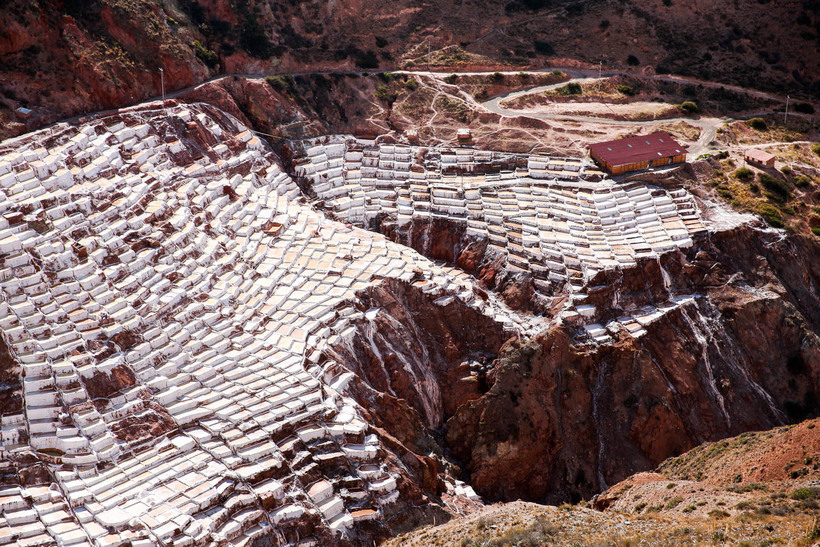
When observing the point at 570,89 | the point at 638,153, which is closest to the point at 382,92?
the point at 570,89

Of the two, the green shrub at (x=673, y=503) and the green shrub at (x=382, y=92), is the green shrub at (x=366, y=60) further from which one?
the green shrub at (x=673, y=503)

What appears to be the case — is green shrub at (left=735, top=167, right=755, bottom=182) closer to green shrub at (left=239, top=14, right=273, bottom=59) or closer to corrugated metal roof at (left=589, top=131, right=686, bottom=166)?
corrugated metal roof at (left=589, top=131, right=686, bottom=166)

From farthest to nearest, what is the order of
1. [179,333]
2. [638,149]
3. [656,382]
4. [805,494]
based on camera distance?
[638,149]
[656,382]
[179,333]
[805,494]

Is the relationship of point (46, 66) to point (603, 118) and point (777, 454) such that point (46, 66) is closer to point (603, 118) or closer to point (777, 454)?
point (603, 118)

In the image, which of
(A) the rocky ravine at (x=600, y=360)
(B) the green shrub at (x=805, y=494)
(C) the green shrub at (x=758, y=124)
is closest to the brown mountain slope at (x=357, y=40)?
(C) the green shrub at (x=758, y=124)

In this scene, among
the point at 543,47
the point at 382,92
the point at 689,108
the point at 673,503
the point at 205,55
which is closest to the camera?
the point at 673,503

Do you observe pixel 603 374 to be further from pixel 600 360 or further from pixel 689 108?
pixel 689 108
